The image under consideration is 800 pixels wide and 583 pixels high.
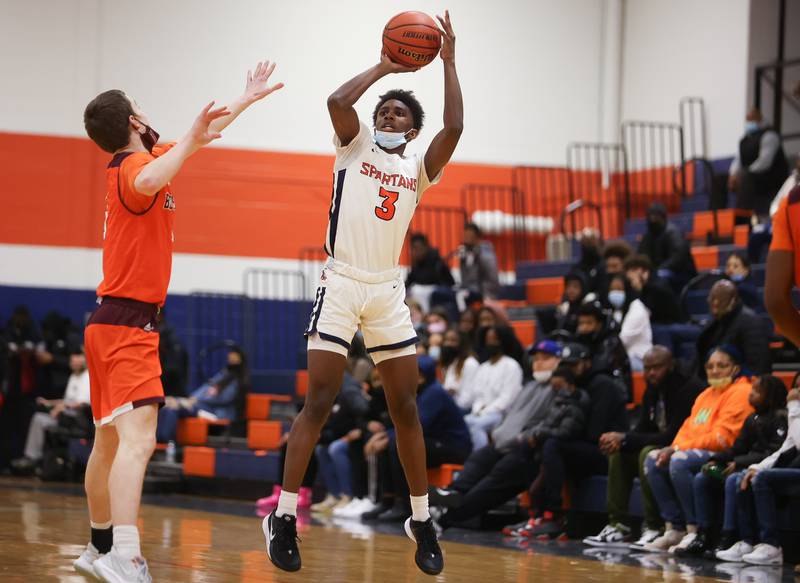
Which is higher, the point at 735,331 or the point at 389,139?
the point at 389,139

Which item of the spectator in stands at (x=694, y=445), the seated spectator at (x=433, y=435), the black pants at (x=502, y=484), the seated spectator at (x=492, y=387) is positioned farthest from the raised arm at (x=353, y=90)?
the seated spectator at (x=492, y=387)

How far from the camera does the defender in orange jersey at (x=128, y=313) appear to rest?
187 inches

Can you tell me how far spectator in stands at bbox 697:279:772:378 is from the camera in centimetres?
876

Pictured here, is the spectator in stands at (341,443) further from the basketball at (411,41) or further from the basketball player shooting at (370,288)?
the basketball at (411,41)

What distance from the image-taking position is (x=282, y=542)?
5.16m

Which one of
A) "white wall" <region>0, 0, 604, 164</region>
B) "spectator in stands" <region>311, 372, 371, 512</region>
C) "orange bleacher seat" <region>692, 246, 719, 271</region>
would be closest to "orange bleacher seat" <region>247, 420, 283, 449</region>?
"spectator in stands" <region>311, 372, 371, 512</region>

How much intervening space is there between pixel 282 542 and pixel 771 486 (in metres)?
3.40

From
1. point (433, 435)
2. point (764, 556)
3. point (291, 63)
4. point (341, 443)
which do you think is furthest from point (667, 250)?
point (291, 63)

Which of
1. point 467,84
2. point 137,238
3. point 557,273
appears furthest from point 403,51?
point 467,84

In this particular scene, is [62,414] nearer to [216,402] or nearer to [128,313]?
[216,402]

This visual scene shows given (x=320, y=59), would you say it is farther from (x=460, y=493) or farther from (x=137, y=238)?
(x=137, y=238)

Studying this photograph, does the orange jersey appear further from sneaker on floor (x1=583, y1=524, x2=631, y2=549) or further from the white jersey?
sneaker on floor (x1=583, y1=524, x2=631, y2=549)

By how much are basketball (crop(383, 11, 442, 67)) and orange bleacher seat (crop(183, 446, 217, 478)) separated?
783cm

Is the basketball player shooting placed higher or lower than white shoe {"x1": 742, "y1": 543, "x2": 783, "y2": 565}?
higher
